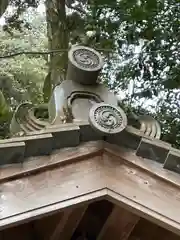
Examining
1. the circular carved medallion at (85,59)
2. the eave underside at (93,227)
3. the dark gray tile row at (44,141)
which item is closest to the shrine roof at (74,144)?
the dark gray tile row at (44,141)

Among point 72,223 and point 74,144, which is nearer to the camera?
point 74,144

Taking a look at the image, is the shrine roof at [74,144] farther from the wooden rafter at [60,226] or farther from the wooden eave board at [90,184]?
the wooden rafter at [60,226]

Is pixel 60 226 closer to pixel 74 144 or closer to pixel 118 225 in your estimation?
pixel 118 225

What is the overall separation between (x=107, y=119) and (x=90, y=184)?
0.24m

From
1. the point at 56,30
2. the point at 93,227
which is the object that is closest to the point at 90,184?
the point at 93,227

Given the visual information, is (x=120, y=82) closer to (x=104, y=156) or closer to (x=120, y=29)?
(x=120, y=29)

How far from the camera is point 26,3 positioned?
5.73 metres

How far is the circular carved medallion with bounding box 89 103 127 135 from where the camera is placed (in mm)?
1875

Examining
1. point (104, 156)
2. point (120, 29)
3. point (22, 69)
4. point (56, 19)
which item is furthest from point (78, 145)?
point (22, 69)

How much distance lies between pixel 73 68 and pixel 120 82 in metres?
2.35

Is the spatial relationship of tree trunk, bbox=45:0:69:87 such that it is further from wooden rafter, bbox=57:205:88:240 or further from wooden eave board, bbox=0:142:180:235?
wooden eave board, bbox=0:142:180:235

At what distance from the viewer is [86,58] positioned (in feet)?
7.46

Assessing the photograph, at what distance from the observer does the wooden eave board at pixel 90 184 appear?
1.76 m

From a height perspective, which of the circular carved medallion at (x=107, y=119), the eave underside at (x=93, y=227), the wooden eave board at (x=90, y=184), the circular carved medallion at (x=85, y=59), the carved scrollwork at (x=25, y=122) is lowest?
the eave underside at (x=93, y=227)
